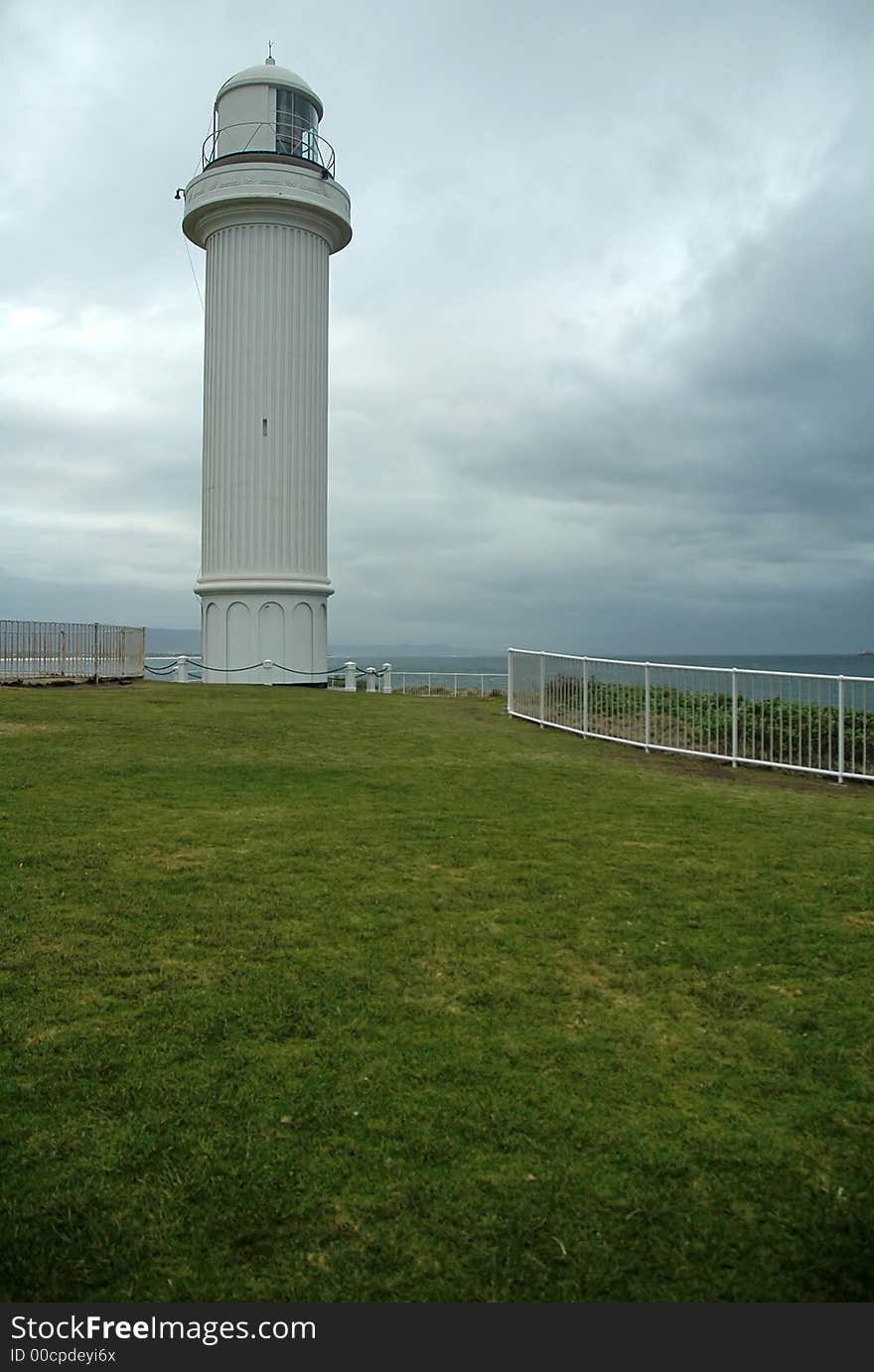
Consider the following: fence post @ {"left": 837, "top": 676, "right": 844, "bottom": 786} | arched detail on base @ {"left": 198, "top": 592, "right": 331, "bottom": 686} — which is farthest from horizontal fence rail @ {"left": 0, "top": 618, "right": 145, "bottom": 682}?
fence post @ {"left": 837, "top": 676, "right": 844, "bottom": 786}

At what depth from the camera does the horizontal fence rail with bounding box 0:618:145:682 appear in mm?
20438

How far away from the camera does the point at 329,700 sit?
731 inches

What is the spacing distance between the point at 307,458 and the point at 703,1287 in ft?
75.4

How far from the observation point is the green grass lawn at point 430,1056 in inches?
106

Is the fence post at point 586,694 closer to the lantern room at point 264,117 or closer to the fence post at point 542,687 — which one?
the fence post at point 542,687

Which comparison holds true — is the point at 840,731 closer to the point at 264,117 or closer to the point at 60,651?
the point at 60,651

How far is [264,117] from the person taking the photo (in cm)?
2380

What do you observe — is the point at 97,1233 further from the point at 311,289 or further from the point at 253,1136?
the point at 311,289

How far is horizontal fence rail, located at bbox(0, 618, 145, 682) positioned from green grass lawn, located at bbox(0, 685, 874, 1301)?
13814 millimetres

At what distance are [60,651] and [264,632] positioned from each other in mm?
4898

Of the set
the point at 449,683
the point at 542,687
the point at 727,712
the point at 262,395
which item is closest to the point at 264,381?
the point at 262,395

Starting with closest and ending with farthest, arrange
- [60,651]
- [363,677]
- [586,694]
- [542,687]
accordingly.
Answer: [586,694] → [542,687] → [60,651] → [363,677]

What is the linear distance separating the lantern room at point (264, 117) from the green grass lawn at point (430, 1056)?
21459 millimetres

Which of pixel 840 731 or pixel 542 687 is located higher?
pixel 542 687
